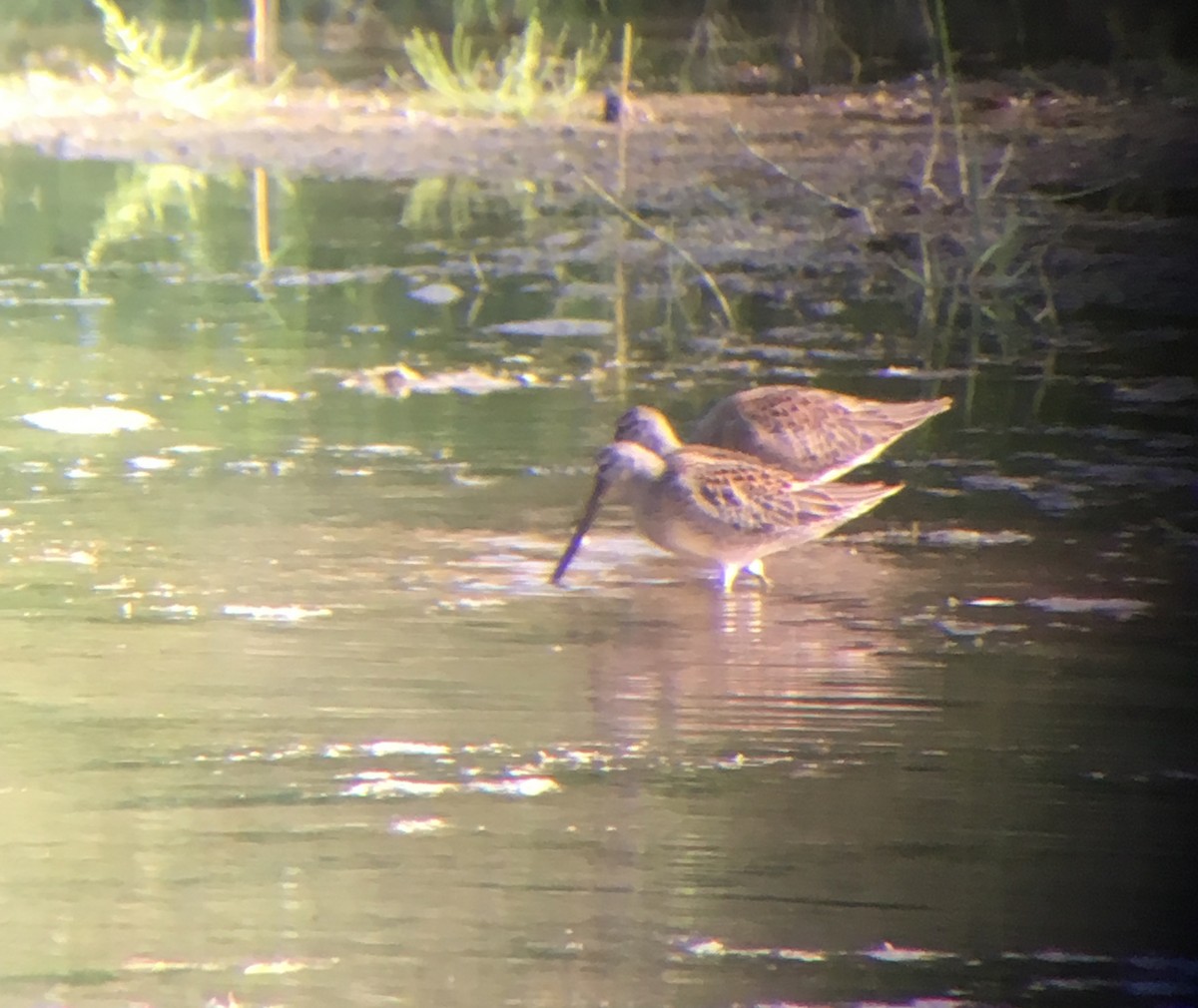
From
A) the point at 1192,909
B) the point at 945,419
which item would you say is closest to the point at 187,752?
the point at 1192,909

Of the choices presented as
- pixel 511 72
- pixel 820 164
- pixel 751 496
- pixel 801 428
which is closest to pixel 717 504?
pixel 751 496

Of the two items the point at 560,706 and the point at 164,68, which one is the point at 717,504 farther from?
the point at 164,68

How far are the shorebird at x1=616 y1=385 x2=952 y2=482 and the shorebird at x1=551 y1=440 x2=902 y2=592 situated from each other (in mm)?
175

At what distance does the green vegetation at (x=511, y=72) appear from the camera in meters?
4.32

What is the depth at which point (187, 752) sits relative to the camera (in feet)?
6.08

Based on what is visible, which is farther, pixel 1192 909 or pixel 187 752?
pixel 187 752

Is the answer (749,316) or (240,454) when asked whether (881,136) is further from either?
(240,454)

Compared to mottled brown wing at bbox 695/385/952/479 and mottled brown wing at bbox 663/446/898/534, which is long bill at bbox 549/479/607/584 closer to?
mottled brown wing at bbox 663/446/898/534

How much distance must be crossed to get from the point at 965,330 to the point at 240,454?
1.35 metres

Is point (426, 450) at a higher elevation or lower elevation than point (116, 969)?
higher

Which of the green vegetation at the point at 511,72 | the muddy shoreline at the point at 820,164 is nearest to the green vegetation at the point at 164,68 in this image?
the muddy shoreline at the point at 820,164

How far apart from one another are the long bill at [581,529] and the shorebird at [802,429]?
0.62ft

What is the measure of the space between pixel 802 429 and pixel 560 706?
69 cm

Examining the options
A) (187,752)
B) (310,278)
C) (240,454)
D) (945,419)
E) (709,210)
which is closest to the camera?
(187,752)
